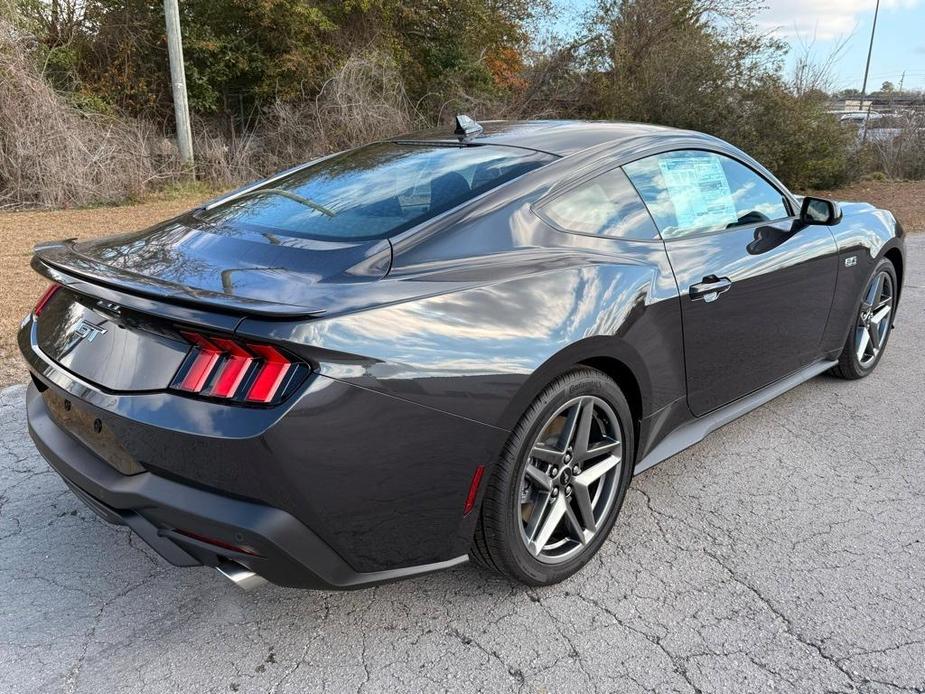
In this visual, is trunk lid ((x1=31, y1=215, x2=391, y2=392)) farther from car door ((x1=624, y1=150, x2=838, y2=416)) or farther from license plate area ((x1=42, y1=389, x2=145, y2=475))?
car door ((x1=624, y1=150, x2=838, y2=416))

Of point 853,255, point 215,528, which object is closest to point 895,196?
point 853,255

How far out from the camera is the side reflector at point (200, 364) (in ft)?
5.93

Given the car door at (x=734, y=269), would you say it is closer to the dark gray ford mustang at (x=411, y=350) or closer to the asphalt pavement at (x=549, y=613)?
the dark gray ford mustang at (x=411, y=350)

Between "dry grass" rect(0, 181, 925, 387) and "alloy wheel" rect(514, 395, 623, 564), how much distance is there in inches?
134

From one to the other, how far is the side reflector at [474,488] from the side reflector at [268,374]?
0.64 metres

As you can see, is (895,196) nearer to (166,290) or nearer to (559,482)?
(559,482)

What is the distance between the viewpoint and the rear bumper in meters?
1.79

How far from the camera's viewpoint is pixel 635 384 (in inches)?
103

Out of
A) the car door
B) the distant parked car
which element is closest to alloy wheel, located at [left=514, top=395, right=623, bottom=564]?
the car door

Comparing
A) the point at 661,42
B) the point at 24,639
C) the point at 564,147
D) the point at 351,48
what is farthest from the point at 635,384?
the point at 661,42

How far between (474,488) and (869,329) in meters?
3.31

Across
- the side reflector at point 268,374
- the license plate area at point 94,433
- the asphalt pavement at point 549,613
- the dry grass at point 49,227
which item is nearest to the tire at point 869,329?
the asphalt pavement at point 549,613

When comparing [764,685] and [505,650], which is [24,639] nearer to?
[505,650]

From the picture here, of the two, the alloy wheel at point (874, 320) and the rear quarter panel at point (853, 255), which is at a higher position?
the rear quarter panel at point (853, 255)
